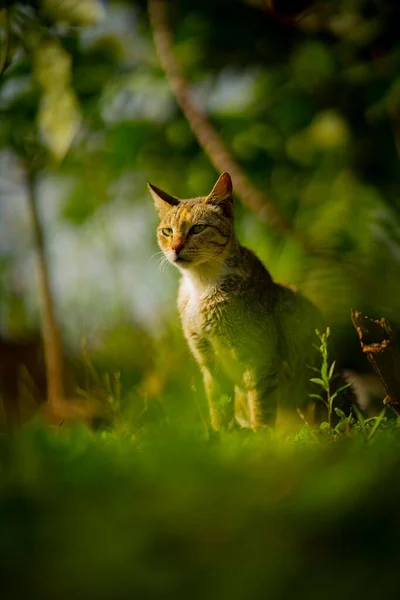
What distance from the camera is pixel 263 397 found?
2203 mm

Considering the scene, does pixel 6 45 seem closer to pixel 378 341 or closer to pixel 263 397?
pixel 263 397

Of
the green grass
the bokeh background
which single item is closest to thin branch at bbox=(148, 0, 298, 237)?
the bokeh background

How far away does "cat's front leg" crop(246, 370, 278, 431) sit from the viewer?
2197 mm

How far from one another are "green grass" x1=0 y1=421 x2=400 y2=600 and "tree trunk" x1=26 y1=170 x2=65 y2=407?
3228mm

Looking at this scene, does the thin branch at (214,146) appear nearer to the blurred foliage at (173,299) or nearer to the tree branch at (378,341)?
the blurred foliage at (173,299)

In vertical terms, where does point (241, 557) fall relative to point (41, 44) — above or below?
below

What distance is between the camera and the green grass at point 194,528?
589 mm

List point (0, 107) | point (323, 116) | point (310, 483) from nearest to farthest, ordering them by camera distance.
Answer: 1. point (310, 483)
2. point (0, 107)
3. point (323, 116)

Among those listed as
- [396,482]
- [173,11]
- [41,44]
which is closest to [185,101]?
[41,44]

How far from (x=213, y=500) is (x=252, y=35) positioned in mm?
4633

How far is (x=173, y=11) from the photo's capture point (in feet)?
15.6

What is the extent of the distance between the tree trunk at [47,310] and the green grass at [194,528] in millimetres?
3228

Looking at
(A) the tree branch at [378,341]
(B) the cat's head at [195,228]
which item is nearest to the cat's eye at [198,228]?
(B) the cat's head at [195,228]

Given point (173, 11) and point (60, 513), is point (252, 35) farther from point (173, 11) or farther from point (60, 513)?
point (60, 513)
